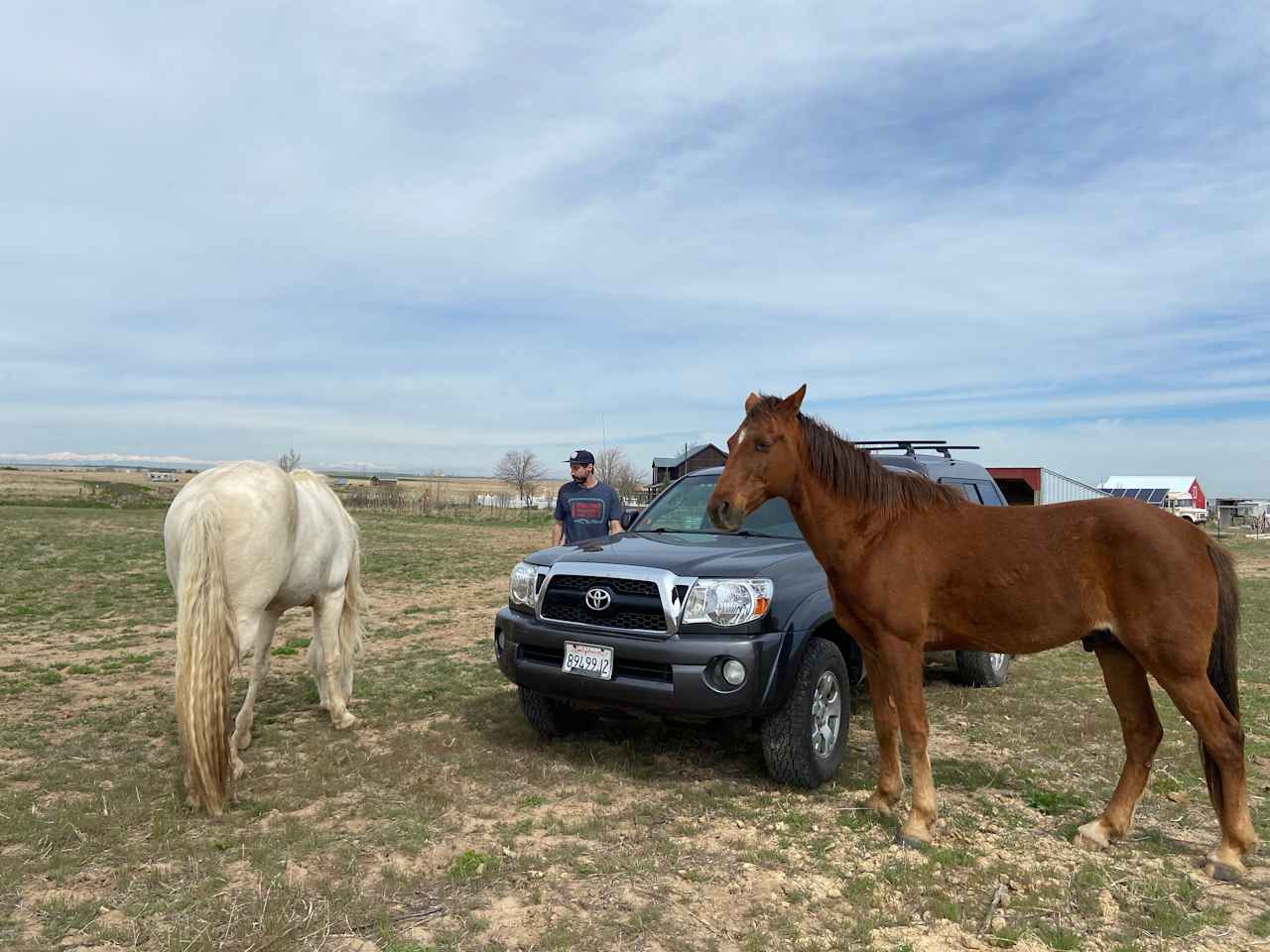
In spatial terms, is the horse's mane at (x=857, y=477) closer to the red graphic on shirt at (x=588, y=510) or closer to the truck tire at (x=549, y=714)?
the truck tire at (x=549, y=714)

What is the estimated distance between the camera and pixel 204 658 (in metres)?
3.80

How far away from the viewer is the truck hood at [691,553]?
13.4 ft

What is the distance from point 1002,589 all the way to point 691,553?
5.36 ft

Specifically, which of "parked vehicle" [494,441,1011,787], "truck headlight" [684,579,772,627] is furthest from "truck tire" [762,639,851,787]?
"truck headlight" [684,579,772,627]

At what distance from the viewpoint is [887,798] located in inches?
154

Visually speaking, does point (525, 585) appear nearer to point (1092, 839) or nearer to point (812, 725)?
point (812, 725)

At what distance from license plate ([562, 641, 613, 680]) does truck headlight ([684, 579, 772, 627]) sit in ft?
1.60

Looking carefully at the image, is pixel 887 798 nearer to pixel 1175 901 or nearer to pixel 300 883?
pixel 1175 901

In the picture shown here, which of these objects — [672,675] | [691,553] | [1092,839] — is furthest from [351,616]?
[1092,839]

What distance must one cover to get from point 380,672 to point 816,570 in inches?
172

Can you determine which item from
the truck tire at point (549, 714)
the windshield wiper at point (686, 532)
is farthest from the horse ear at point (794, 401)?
the truck tire at point (549, 714)

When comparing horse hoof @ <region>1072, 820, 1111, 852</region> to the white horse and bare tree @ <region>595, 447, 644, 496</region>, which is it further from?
bare tree @ <region>595, 447, 644, 496</region>

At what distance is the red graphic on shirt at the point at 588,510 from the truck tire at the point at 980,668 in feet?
11.1

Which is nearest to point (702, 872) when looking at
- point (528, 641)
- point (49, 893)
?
point (528, 641)
